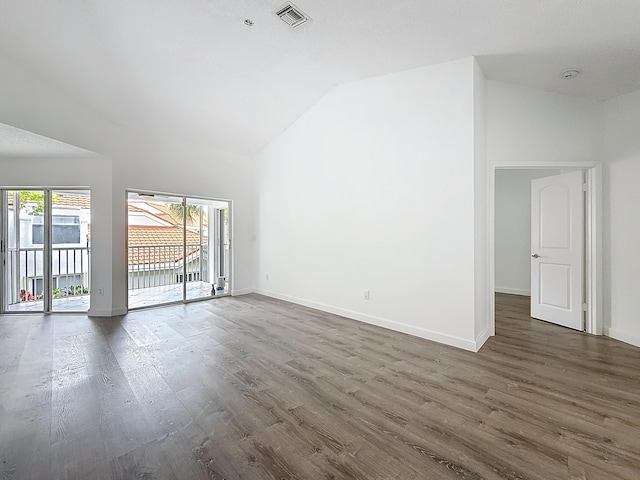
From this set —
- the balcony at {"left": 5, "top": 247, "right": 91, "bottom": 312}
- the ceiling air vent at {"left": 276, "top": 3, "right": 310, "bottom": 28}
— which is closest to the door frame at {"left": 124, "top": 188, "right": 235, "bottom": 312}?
the balcony at {"left": 5, "top": 247, "right": 91, "bottom": 312}

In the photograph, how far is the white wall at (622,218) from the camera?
3393mm

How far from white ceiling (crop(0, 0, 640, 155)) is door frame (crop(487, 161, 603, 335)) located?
3.01ft

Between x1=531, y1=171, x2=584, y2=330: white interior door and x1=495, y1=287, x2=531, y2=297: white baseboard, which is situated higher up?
x1=531, y1=171, x2=584, y2=330: white interior door

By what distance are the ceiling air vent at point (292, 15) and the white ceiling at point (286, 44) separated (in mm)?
72

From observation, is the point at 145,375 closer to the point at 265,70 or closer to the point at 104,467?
the point at 104,467

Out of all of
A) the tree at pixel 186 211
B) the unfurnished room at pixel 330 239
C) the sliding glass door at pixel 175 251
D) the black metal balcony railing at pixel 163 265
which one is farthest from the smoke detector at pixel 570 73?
the black metal balcony railing at pixel 163 265

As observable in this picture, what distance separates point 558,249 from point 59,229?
7.86 meters

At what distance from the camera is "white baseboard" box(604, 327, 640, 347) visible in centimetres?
336

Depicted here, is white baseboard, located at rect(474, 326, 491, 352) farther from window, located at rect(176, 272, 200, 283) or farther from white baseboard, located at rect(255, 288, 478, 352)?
window, located at rect(176, 272, 200, 283)

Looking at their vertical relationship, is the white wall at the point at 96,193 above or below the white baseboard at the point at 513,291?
above

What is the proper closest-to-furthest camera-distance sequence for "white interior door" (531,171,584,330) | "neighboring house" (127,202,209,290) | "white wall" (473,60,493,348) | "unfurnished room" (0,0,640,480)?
"unfurnished room" (0,0,640,480) → "white wall" (473,60,493,348) → "white interior door" (531,171,584,330) → "neighboring house" (127,202,209,290)

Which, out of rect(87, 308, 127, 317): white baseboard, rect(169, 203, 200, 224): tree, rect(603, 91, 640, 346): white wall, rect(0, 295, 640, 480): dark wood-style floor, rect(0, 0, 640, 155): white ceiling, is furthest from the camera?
rect(169, 203, 200, 224): tree

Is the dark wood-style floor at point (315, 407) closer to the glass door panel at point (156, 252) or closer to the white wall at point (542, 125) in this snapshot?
the white wall at point (542, 125)

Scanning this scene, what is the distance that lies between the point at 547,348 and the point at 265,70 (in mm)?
4866
